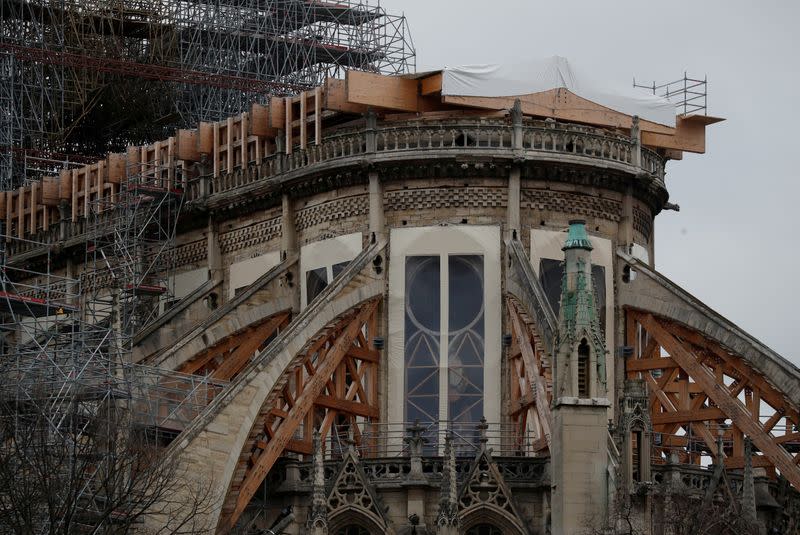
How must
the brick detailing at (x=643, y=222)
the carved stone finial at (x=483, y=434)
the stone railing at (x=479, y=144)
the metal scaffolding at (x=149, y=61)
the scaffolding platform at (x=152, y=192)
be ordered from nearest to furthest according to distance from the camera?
the carved stone finial at (x=483, y=434), the stone railing at (x=479, y=144), the brick detailing at (x=643, y=222), the scaffolding platform at (x=152, y=192), the metal scaffolding at (x=149, y=61)

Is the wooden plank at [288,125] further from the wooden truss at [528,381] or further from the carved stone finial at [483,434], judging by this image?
the carved stone finial at [483,434]

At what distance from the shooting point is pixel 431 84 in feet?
256

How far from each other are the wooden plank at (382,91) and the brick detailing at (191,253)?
964 centimetres

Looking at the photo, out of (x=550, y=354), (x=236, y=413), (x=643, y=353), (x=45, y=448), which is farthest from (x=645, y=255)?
(x=45, y=448)

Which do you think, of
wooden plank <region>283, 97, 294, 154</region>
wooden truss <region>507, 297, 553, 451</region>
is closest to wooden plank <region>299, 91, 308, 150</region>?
wooden plank <region>283, 97, 294, 154</region>

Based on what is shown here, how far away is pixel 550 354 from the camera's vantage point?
236 ft

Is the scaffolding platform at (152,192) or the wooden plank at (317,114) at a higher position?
the wooden plank at (317,114)

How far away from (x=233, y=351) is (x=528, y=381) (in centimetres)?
1023

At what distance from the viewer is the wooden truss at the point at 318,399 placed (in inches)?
2840

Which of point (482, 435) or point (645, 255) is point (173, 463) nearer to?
point (482, 435)

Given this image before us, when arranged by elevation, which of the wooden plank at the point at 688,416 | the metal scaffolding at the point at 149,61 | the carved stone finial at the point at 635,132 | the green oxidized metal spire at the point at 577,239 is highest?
the metal scaffolding at the point at 149,61

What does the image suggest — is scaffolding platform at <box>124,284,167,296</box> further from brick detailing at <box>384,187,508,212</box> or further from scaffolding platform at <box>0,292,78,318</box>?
brick detailing at <box>384,187,508,212</box>

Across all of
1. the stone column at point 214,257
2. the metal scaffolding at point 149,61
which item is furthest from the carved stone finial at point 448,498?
the metal scaffolding at point 149,61

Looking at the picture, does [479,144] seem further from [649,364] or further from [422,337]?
[649,364]
